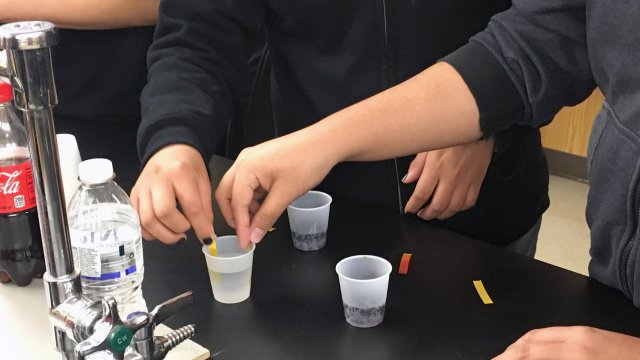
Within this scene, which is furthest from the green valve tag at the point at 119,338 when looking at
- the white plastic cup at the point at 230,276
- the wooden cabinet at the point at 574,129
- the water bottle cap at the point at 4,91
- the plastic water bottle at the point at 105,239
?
the wooden cabinet at the point at 574,129

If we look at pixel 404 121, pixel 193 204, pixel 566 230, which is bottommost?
pixel 566 230

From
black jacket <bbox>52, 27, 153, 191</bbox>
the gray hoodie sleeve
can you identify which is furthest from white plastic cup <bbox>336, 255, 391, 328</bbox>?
black jacket <bbox>52, 27, 153, 191</bbox>

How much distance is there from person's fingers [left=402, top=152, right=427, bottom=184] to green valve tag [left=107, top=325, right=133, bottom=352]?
69 centimetres

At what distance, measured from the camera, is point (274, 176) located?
1106 mm

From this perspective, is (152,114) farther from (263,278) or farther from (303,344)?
(303,344)

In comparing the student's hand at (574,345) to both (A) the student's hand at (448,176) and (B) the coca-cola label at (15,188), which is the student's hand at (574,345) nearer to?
(A) the student's hand at (448,176)

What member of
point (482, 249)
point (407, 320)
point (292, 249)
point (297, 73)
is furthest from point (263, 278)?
point (297, 73)

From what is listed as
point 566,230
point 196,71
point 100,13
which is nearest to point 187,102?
point 196,71

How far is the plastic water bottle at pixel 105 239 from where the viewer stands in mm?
957

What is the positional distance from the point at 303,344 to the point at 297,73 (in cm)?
63

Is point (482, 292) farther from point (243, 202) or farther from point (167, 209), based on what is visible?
point (167, 209)

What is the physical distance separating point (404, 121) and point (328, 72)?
0.31 meters

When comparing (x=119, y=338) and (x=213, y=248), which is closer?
(x=119, y=338)

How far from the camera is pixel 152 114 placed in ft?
4.27
